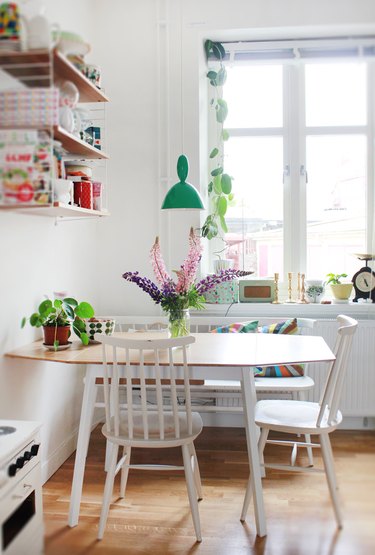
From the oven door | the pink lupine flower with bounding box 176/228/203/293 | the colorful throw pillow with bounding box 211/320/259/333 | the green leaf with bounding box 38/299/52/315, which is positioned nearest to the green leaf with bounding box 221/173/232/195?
the colorful throw pillow with bounding box 211/320/259/333

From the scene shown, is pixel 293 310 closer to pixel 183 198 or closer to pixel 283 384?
pixel 283 384

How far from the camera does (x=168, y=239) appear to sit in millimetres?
3549

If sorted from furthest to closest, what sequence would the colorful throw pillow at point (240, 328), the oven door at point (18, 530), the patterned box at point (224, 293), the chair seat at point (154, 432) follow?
the patterned box at point (224, 293) → the colorful throw pillow at point (240, 328) → the chair seat at point (154, 432) → the oven door at point (18, 530)

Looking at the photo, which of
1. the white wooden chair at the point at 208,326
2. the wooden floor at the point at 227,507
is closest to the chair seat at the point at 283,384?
the white wooden chair at the point at 208,326

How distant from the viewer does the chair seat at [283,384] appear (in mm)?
2971

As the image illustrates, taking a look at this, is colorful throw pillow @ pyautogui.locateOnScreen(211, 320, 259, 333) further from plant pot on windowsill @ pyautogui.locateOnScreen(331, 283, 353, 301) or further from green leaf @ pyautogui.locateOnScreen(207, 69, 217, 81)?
green leaf @ pyautogui.locateOnScreen(207, 69, 217, 81)

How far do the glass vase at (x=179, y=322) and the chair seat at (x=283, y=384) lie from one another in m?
0.67

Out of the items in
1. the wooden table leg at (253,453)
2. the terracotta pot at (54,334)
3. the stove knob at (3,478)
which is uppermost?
the terracotta pot at (54,334)

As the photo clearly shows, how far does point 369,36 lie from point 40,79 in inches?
124

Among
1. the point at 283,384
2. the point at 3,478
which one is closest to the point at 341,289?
the point at 283,384

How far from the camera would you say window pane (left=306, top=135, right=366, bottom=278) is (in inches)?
145

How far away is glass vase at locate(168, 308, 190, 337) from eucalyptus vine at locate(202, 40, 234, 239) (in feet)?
→ 3.68

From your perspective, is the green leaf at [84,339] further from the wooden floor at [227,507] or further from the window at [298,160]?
the window at [298,160]

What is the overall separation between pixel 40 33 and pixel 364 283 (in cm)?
293
